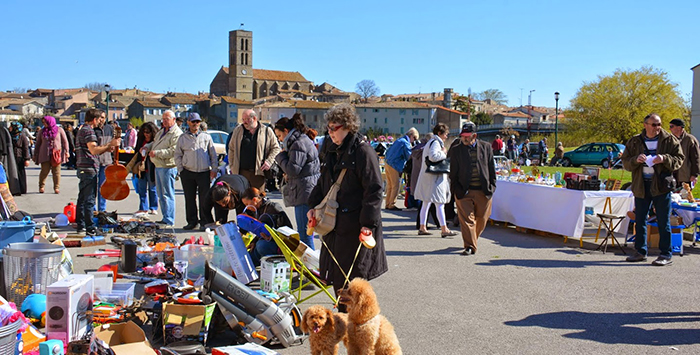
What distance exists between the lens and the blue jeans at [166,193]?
31.9ft

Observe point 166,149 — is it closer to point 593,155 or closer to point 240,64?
point 593,155

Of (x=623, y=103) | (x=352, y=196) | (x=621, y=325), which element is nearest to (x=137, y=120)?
(x=623, y=103)

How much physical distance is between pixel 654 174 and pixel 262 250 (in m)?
4.92

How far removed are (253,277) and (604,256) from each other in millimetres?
5093

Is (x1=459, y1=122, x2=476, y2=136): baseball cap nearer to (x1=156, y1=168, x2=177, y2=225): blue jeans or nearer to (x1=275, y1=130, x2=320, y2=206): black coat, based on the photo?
(x1=275, y1=130, x2=320, y2=206): black coat

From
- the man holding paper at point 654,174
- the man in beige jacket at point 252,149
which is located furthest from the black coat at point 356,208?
the man holding paper at point 654,174

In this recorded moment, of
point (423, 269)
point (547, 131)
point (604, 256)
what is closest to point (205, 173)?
point (423, 269)

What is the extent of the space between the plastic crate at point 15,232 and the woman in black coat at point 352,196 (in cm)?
354

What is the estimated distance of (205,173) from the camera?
9523mm

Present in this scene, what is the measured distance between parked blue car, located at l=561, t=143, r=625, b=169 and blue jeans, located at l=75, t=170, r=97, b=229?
2941cm

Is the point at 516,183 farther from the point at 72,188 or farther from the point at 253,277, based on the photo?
the point at 72,188

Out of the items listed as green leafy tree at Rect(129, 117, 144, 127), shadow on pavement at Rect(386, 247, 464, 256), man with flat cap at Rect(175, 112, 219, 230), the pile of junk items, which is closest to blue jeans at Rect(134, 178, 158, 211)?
man with flat cap at Rect(175, 112, 219, 230)

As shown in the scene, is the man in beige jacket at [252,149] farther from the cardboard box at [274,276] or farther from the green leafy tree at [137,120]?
the green leafy tree at [137,120]

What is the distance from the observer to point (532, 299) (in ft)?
19.9
